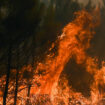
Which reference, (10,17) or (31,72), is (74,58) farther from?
(10,17)

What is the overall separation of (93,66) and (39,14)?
6918mm

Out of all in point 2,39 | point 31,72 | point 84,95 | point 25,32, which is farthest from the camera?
point 84,95

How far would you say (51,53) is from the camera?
9.26m

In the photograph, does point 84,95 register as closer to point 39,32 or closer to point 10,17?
point 39,32

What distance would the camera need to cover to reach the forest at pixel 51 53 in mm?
7723

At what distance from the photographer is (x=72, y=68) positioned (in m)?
13.2

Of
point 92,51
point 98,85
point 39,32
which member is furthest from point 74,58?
point 39,32

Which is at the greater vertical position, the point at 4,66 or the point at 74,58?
the point at 74,58

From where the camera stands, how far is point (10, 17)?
7516 millimetres

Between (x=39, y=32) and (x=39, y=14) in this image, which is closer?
(x=39, y=14)

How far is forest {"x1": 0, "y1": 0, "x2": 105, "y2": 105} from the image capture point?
772cm

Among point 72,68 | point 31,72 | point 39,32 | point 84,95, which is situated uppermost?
Answer: point 39,32

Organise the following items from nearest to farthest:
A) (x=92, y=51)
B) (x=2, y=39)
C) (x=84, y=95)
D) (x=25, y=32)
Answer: (x=2, y=39)
(x=25, y=32)
(x=84, y=95)
(x=92, y=51)

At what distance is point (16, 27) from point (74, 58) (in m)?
6.57
